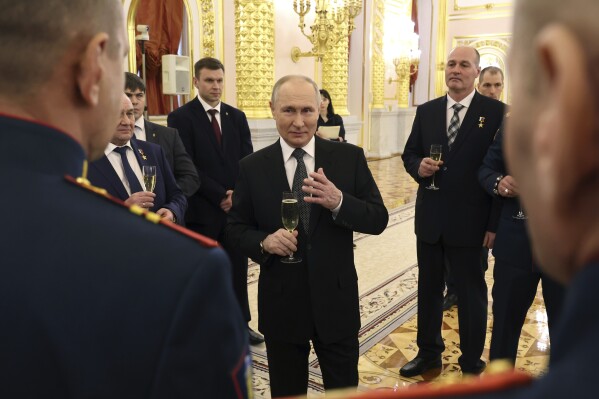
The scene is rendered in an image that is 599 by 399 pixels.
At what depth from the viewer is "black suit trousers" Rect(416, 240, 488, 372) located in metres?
3.33

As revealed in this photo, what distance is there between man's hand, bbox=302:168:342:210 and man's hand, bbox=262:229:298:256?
0.17m

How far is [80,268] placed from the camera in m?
0.76

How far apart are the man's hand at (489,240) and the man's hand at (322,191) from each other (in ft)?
4.43

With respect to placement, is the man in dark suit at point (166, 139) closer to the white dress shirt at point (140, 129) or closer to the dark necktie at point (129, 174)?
the white dress shirt at point (140, 129)

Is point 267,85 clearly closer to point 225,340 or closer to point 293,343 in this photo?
point 293,343

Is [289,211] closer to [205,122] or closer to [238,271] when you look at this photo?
[238,271]

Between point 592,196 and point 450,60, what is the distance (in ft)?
11.1

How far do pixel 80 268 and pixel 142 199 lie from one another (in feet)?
6.29

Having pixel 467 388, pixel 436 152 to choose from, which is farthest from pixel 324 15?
pixel 467 388

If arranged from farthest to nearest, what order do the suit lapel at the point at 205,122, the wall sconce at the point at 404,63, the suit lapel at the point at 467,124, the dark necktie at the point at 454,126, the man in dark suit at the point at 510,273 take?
the wall sconce at the point at 404,63
the suit lapel at the point at 205,122
the dark necktie at the point at 454,126
the suit lapel at the point at 467,124
the man in dark suit at the point at 510,273

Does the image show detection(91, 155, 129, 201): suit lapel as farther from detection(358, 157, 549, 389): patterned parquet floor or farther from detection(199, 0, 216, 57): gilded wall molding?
detection(199, 0, 216, 57): gilded wall molding

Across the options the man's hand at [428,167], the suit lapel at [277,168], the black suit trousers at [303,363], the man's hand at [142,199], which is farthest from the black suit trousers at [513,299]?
the man's hand at [142,199]

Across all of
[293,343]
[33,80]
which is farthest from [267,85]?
[33,80]

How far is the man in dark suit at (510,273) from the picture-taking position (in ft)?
9.50
